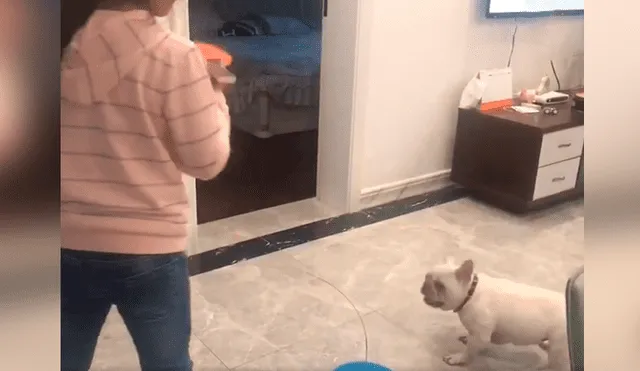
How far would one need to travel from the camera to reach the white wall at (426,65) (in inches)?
77.7

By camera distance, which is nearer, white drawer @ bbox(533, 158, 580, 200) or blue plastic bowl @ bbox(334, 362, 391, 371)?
blue plastic bowl @ bbox(334, 362, 391, 371)

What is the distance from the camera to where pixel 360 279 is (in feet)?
5.34

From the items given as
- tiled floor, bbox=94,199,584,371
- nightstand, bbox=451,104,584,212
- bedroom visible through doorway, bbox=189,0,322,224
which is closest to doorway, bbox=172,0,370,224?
bedroom visible through doorway, bbox=189,0,322,224

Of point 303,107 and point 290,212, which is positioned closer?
point 290,212

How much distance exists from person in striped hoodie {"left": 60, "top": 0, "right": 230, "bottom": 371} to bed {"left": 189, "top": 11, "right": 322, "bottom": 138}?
99 centimetres

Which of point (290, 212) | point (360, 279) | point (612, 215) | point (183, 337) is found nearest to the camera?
point (612, 215)

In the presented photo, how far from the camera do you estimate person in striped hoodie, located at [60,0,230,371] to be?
540 millimetres

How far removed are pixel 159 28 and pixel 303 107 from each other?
1.45 metres

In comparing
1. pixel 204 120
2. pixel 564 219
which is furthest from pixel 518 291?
pixel 204 120

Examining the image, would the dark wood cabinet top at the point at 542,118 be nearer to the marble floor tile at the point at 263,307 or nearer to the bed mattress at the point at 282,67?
the bed mattress at the point at 282,67

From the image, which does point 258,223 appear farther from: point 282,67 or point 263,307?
point 282,67

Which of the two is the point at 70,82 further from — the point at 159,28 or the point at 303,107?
A: the point at 303,107

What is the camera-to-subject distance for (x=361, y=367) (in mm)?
1303

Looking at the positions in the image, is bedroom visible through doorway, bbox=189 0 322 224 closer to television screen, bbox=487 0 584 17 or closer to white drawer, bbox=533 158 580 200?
television screen, bbox=487 0 584 17
